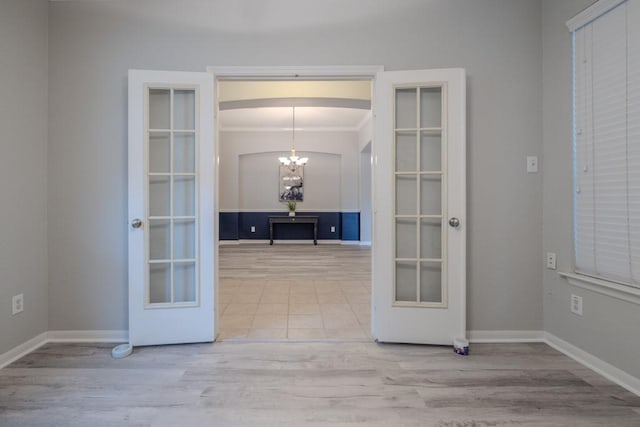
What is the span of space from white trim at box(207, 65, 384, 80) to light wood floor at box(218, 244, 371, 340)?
2.02 metres

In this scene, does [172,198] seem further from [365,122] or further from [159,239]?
[365,122]

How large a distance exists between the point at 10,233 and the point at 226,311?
5.82 feet

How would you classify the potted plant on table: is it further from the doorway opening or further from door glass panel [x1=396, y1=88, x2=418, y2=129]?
door glass panel [x1=396, y1=88, x2=418, y2=129]

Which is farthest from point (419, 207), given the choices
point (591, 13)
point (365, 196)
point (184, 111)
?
point (365, 196)

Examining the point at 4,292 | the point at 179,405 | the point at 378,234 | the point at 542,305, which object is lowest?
the point at 179,405

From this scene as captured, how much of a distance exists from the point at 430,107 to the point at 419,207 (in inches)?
29.8

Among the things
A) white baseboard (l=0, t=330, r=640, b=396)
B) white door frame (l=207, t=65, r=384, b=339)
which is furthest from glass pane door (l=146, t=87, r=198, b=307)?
white baseboard (l=0, t=330, r=640, b=396)

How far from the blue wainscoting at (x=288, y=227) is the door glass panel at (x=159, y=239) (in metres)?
6.68

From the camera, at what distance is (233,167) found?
9.07m

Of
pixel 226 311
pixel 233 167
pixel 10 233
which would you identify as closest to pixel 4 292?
pixel 10 233

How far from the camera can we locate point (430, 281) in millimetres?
2559

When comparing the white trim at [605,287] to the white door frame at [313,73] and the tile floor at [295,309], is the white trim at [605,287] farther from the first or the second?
the tile floor at [295,309]

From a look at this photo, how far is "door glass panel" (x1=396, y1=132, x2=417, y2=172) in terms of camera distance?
256 centimetres

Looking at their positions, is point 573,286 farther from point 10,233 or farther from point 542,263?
point 10,233
